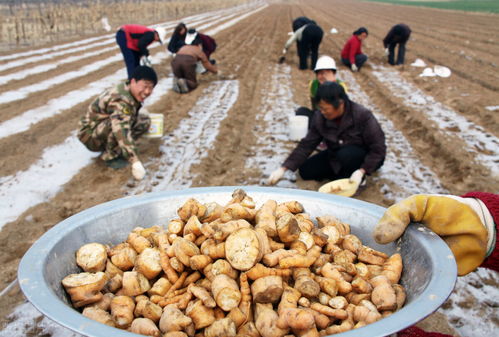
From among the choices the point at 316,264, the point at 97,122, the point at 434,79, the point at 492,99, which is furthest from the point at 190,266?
the point at 434,79

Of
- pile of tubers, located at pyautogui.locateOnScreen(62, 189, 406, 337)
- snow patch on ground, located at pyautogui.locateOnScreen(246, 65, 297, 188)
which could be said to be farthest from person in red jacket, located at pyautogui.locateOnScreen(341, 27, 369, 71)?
pile of tubers, located at pyautogui.locateOnScreen(62, 189, 406, 337)

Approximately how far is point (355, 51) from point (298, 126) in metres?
4.69

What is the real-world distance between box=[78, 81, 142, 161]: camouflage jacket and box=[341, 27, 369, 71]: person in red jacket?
576 cm

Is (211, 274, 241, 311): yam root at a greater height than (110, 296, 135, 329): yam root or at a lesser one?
greater

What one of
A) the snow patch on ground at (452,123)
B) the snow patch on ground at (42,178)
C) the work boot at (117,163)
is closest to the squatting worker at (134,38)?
the snow patch on ground at (42,178)

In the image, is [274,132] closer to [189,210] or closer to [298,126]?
[298,126]

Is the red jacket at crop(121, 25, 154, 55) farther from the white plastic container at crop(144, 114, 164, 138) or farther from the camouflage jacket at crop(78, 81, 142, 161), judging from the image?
the camouflage jacket at crop(78, 81, 142, 161)

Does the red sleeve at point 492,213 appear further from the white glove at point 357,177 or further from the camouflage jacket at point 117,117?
Result: the camouflage jacket at point 117,117

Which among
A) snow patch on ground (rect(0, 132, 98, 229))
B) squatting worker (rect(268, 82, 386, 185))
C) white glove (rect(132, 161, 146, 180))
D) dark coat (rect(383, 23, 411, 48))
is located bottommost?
snow patch on ground (rect(0, 132, 98, 229))

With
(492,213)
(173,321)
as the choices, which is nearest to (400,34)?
(492,213)

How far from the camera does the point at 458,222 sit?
148 centimetres

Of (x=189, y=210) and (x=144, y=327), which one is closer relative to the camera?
(x=144, y=327)

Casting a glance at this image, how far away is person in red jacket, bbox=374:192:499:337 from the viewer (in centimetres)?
145

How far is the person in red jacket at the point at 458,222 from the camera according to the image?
4.76 feet
